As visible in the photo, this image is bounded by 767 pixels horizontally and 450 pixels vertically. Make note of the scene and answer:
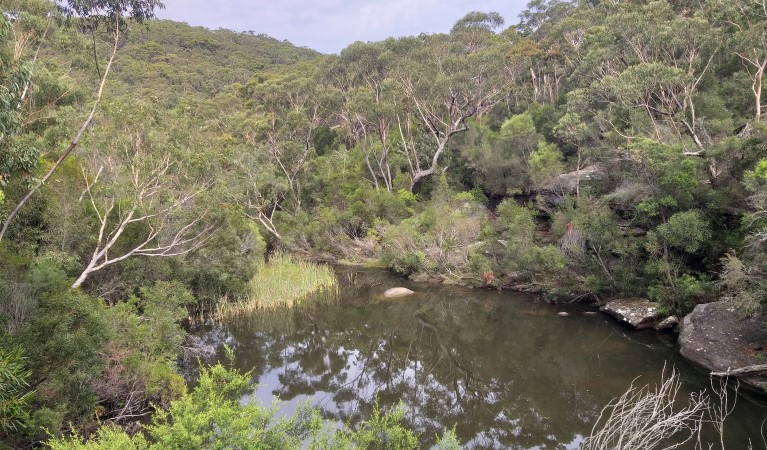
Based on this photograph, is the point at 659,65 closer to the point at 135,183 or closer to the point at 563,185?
the point at 563,185

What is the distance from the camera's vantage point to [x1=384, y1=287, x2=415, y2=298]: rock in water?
21.5 metres

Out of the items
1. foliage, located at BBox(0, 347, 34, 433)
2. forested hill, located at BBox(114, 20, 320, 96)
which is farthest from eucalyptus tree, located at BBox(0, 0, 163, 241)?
forested hill, located at BBox(114, 20, 320, 96)

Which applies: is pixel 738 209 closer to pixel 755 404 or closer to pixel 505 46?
pixel 755 404

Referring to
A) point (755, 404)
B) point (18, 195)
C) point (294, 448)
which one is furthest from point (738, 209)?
point (18, 195)

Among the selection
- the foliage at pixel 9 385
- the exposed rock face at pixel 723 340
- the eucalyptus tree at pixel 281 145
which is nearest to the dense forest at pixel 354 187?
the foliage at pixel 9 385

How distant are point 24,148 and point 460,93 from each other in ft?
85.7

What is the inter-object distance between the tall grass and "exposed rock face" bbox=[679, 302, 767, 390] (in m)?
13.0

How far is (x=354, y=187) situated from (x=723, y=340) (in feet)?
74.6

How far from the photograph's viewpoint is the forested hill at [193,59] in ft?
168

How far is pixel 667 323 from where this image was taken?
51.0 ft

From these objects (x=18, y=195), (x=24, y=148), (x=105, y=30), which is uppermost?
(x=105, y=30)

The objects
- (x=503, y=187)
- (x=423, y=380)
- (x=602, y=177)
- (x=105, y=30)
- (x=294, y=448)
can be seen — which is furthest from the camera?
(x=503, y=187)

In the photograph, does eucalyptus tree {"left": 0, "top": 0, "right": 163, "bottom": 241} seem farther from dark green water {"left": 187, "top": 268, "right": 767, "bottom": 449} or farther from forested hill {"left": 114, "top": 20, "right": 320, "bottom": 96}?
forested hill {"left": 114, "top": 20, "right": 320, "bottom": 96}

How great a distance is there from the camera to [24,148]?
8133 millimetres
